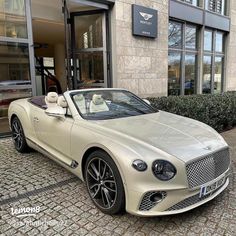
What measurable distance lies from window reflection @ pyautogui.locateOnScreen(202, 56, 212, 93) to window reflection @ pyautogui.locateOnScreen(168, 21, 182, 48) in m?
1.93

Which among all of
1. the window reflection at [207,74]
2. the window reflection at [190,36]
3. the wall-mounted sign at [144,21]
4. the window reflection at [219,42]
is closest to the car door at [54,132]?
the wall-mounted sign at [144,21]

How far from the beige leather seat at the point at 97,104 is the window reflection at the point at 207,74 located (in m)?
8.86

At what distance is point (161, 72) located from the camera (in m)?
8.95

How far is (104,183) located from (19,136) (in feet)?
8.98

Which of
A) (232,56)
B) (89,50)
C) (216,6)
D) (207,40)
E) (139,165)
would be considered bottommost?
(139,165)

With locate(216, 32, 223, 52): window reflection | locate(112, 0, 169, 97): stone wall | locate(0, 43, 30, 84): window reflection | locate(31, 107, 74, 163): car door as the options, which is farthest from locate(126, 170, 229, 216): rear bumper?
locate(216, 32, 223, 52): window reflection

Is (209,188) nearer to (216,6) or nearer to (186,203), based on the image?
(186,203)

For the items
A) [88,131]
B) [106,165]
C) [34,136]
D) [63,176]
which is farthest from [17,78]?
[106,165]

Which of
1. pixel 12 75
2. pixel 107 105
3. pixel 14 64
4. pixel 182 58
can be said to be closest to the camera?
pixel 107 105

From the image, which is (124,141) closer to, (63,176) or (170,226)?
(170,226)

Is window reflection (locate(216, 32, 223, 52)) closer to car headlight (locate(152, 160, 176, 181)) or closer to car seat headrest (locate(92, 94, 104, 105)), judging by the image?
car seat headrest (locate(92, 94, 104, 105))

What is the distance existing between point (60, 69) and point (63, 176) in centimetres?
1076

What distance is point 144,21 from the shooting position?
314 inches

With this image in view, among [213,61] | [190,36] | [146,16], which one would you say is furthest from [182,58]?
[146,16]
